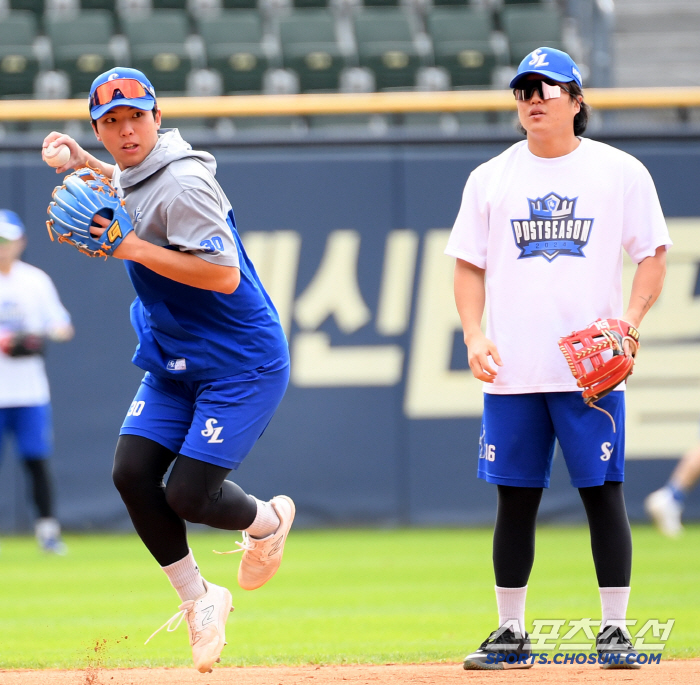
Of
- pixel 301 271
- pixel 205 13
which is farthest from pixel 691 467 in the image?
pixel 205 13

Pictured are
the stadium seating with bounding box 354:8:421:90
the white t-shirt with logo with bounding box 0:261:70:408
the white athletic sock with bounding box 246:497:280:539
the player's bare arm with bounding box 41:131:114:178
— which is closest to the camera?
the player's bare arm with bounding box 41:131:114:178

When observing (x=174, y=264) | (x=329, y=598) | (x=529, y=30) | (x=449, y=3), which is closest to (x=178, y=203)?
(x=174, y=264)

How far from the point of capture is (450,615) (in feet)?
17.4

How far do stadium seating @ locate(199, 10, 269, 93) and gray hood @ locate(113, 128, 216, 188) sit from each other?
730 centimetres

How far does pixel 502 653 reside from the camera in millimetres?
3820

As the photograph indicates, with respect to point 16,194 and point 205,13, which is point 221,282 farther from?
point 205,13

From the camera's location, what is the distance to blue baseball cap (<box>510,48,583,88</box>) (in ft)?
12.2

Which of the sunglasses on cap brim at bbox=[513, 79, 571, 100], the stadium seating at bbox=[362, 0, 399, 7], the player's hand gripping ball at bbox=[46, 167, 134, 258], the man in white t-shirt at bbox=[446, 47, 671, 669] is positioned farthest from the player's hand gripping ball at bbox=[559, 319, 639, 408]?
the stadium seating at bbox=[362, 0, 399, 7]

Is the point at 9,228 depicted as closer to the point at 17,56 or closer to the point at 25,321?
the point at 25,321

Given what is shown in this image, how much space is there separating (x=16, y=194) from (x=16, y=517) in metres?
2.57

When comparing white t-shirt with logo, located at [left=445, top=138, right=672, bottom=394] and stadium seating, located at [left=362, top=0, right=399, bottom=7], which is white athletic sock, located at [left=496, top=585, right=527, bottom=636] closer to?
white t-shirt with logo, located at [left=445, top=138, right=672, bottom=394]

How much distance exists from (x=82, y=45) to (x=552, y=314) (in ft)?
28.5

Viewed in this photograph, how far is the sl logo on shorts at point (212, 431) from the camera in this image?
361 cm

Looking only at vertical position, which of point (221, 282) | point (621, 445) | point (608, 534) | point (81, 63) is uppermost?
point (81, 63)
